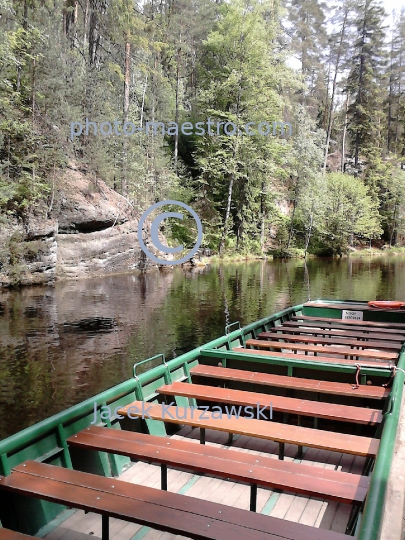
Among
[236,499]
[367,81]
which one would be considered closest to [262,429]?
[236,499]

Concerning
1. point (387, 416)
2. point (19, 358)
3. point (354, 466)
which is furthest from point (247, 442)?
point (19, 358)

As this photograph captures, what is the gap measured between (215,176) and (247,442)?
31.5m

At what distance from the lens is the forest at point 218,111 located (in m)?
21.5

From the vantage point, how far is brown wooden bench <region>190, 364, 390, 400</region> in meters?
4.57

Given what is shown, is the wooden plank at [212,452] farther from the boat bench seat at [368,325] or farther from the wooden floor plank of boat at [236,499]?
the boat bench seat at [368,325]

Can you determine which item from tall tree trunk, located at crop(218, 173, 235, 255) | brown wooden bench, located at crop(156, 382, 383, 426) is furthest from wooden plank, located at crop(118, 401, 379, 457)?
tall tree trunk, located at crop(218, 173, 235, 255)

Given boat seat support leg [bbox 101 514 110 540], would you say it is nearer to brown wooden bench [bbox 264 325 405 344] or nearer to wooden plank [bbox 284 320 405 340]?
brown wooden bench [bbox 264 325 405 344]

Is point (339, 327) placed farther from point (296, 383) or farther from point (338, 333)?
point (296, 383)

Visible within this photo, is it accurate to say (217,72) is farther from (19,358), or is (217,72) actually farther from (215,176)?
(19,358)

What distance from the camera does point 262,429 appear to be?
144 inches

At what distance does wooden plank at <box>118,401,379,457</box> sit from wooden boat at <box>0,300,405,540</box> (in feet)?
0.04

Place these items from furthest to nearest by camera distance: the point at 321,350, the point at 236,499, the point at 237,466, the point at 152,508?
the point at 321,350 → the point at 236,499 → the point at 237,466 → the point at 152,508

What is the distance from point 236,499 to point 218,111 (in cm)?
3257

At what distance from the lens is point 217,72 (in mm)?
34094
